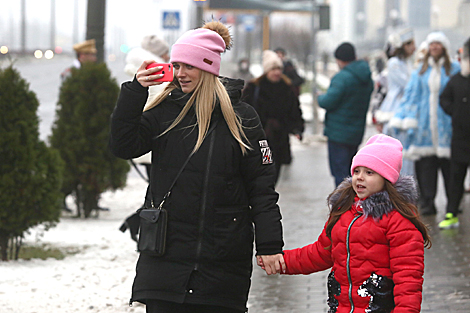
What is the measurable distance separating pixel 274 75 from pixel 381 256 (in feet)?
18.0

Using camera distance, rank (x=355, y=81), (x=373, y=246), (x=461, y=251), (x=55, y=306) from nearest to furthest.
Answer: (x=373, y=246)
(x=55, y=306)
(x=461, y=251)
(x=355, y=81)

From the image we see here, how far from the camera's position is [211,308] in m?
3.46

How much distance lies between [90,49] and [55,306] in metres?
4.73

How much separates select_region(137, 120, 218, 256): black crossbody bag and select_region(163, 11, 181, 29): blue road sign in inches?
631

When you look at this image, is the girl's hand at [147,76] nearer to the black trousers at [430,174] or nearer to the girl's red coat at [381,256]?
the girl's red coat at [381,256]

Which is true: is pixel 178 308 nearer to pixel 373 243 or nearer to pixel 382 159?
pixel 373 243

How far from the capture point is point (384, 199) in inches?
136

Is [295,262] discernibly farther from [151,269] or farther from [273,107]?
[273,107]

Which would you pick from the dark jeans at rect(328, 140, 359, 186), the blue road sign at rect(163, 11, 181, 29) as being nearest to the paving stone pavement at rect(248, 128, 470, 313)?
the dark jeans at rect(328, 140, 359, 186)

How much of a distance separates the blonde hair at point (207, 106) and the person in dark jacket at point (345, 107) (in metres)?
5.05

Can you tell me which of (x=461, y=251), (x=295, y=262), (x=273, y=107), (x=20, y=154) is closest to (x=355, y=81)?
(x=273, y=107)

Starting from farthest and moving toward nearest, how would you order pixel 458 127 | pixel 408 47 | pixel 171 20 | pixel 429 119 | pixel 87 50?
pixel 171 20, pixel 408 47, pixel 87 50, pixel 429 119, pixel 458 127

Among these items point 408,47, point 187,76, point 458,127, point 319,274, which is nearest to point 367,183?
point 187,76

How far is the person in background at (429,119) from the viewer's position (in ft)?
28.8
